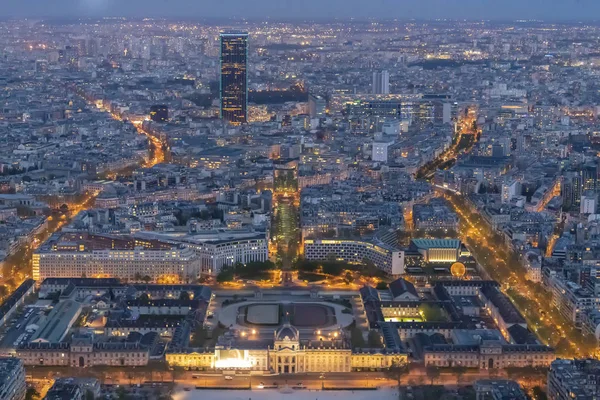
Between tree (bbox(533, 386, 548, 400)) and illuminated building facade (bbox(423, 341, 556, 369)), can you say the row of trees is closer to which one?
illuminated building facade (bbox(423, 341, 556, 369))

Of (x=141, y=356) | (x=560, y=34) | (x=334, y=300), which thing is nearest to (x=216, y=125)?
(x=334, y=300)

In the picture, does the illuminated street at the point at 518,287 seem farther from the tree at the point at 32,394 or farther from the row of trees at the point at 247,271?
the tree at the point at 32,394

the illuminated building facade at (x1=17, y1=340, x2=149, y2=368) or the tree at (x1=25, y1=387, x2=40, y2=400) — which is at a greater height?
the illuminated building facade at (x1=17, y1=340, x2=149, y2=368)

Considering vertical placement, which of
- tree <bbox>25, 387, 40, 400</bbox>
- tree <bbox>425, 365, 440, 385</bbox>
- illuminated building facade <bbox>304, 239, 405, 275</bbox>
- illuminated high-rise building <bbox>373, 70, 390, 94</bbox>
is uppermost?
illuminated high-rise building <bbox>373, 70, 390, 94</bbox>

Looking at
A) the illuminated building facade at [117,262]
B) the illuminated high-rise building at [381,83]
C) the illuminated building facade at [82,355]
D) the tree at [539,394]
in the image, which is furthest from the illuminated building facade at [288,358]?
the illuminated high-rise building at [381,83]

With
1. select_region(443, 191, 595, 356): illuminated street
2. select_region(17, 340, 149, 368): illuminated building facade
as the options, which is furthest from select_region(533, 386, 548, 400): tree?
select_region(17, 340, 149, 368): illuminated building facade

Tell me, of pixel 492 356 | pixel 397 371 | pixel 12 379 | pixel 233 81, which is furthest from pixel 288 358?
pixel 233 81

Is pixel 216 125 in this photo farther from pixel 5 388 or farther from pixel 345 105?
pixel 5 388
